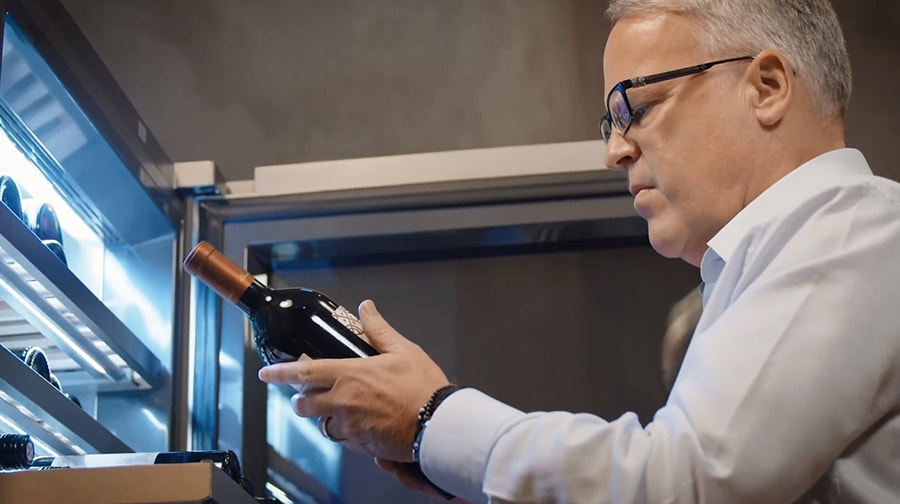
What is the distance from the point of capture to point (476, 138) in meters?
2.02

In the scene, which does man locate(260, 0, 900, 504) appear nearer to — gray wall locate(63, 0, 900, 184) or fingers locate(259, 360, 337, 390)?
fingers locate(259, 360, 337, 390)

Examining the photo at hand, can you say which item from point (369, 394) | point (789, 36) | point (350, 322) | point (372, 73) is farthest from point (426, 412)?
point (372, 73)

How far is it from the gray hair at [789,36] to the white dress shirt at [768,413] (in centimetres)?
23

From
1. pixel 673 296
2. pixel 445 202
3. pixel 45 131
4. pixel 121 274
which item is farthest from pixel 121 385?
pixel 673 296

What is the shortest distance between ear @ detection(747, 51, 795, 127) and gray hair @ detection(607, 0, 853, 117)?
2cm

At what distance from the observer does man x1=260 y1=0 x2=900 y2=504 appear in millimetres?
874

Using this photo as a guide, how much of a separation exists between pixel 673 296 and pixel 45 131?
3.18 ft

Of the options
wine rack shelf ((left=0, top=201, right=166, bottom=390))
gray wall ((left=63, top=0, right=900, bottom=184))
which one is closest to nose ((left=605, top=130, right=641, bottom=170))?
wine rack shelf ((left=0, top=201, right=166, bottom=390))

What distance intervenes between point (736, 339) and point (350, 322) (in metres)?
0.40

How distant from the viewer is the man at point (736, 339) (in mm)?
874

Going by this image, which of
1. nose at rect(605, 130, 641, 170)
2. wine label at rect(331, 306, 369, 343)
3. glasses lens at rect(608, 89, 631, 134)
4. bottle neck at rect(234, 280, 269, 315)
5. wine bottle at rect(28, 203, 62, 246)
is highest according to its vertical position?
glasses lens at rect(608, 89, 631, 134)

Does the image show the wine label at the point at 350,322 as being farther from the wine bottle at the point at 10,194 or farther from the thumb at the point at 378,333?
the wine bottle at the point at 10,194

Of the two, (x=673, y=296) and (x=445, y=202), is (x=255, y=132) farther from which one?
(x=673, y=296)

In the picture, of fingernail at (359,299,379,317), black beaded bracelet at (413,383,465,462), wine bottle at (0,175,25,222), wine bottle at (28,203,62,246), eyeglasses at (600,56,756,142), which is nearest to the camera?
black beaded bracelet at (413,383,465,462)
